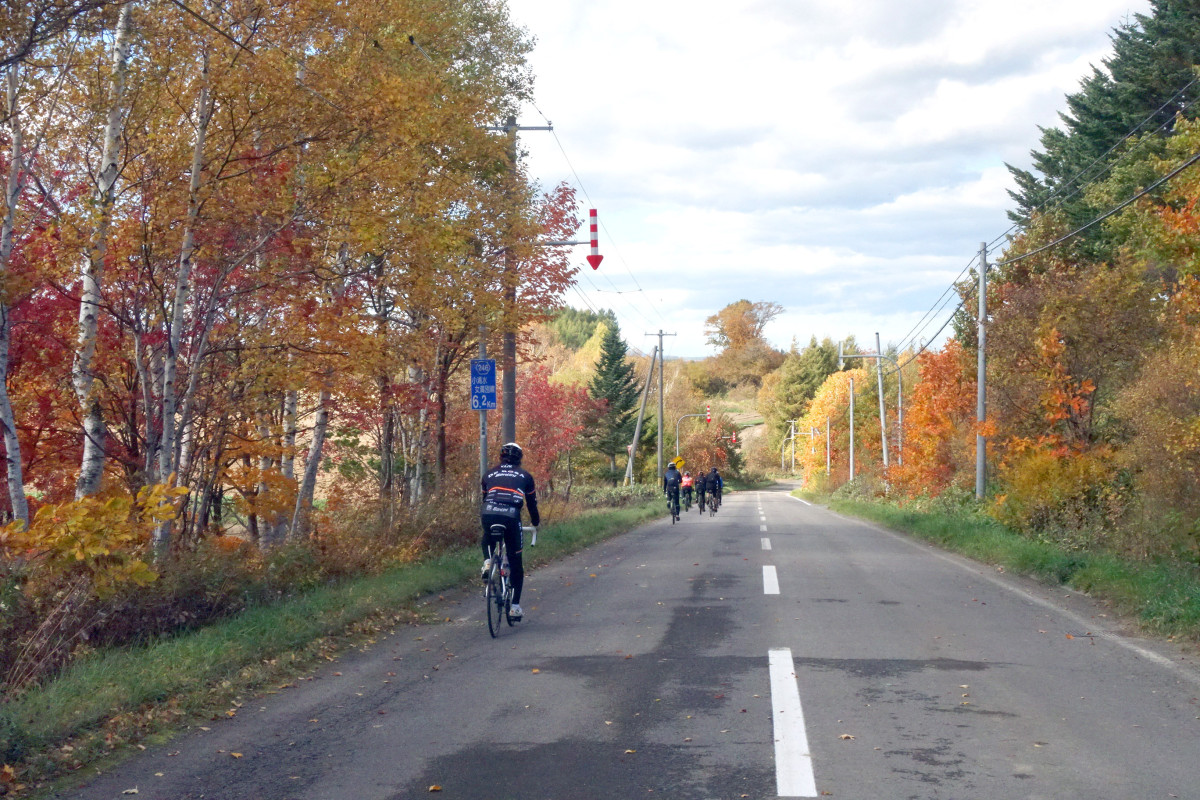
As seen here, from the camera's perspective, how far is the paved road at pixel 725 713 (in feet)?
16.1

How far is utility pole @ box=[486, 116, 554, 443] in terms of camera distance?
61.1ft

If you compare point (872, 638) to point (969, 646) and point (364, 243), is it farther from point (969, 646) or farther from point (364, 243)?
point (364, 243)

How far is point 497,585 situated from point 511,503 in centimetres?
83

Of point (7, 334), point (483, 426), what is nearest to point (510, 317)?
point (483, 426)

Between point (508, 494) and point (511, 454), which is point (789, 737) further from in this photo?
point (511, 454)

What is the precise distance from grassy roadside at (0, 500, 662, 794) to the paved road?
13.4 inches

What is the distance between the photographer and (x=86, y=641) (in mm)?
7902

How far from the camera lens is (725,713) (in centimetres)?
617

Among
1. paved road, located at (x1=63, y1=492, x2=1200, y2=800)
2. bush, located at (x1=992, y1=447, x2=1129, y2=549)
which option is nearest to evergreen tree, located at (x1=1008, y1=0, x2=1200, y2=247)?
bush, located at (x1=992, y1=447, x2=1129, y2=549)

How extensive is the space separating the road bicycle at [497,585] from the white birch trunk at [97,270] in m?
4.24

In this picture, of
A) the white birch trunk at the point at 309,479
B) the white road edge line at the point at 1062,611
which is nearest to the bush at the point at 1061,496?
the white road edge line at the point at 1062,611

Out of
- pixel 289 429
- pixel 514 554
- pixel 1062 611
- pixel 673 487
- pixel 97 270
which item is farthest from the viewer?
pixel 673 487

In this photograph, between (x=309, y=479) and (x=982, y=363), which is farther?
(x=982, y=363)

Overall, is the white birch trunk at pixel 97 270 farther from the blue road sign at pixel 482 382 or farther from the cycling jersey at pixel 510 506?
the blue road sign at pixel 482 382
